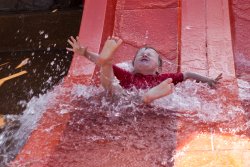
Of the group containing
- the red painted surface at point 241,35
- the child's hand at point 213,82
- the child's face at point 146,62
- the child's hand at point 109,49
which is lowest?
the red painted surface at point 241,35

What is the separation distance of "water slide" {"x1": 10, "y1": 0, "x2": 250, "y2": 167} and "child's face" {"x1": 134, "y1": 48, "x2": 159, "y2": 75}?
0.32 meters

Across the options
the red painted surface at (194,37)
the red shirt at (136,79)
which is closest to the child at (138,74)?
the red shirt at (136,79)

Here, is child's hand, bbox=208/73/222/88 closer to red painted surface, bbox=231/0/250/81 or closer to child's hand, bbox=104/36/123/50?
red painted surface, bbox=231/0/250/81

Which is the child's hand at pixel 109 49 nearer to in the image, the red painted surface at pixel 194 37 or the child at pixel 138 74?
the child at pixel 138 74

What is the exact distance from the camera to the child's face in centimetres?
266

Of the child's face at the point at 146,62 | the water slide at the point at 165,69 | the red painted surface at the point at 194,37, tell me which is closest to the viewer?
the water slide at the point at 165,69

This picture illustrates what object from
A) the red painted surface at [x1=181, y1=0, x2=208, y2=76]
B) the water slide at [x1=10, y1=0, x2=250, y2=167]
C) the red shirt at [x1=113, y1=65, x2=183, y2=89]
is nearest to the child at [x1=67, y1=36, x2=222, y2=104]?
the red shirt at [x1=113, y1=65, x2=183, y2=89]

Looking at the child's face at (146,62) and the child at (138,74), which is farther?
the child's face at (146,62)

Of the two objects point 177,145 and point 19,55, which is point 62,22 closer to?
point 19,55

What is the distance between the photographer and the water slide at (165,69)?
211cm

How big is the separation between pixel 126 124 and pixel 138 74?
0.44 m

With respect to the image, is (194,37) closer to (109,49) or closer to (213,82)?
(213,82)

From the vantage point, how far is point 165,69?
322 centimetres

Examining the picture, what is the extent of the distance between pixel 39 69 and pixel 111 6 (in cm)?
77
